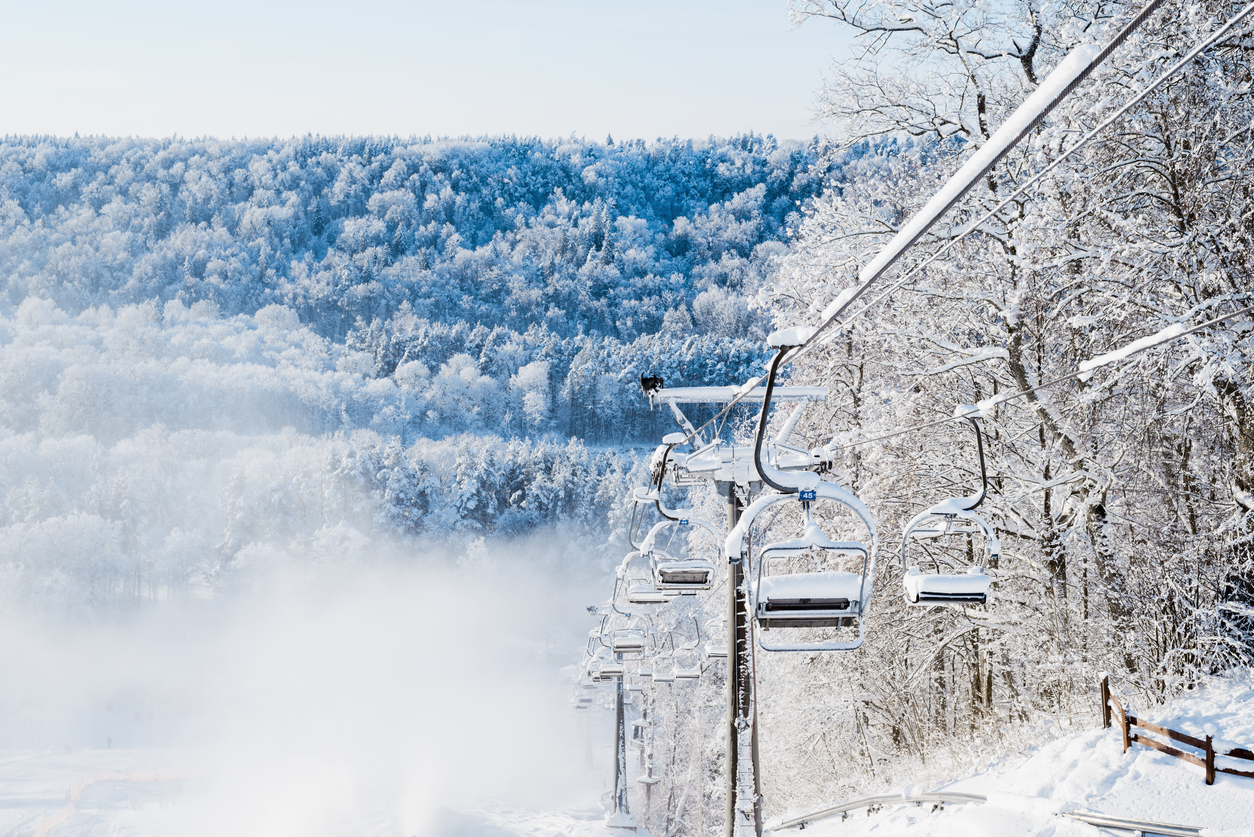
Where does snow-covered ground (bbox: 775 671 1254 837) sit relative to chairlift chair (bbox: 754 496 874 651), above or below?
below

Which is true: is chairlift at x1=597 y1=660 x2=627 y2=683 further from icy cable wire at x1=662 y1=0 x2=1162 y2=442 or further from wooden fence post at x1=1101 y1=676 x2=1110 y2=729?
icy cable wire at x1=662 y1=0 x2=1162 y2=442

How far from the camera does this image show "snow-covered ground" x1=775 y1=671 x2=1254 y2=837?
7.59m

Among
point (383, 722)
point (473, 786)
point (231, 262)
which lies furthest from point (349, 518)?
point (231, 262)

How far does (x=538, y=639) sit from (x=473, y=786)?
116 feet

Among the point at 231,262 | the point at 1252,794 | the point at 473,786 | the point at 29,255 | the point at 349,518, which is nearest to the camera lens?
the point at 1252,794

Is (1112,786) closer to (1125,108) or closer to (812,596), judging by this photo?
(812,596)

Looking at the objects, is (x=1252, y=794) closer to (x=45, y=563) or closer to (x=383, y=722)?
(x=383, y=722)

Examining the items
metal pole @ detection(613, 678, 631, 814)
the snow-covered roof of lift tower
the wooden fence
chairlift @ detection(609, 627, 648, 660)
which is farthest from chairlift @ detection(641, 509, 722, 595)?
metal pole @ detection(613, 678, 631, 814)

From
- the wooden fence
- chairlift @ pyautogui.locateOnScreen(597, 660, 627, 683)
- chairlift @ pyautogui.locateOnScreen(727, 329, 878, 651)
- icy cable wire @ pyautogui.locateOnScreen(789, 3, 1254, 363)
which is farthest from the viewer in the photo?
chairlift @ pyautogui.locateOnScreen(597, 660, 627, 683)

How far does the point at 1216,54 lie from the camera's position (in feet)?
30.6

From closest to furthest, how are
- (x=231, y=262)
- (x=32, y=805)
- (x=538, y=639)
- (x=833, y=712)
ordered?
(x=833, y=712) < (x=32, y=805) < (x=538, y=639) < (x=231, y=262)

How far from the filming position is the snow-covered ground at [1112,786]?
7.59 metres

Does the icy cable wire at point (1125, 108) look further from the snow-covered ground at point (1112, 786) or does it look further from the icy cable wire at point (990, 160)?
the snow-covered ground at point (1112, 786)

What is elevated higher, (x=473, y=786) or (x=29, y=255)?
(x=29, y=255)
